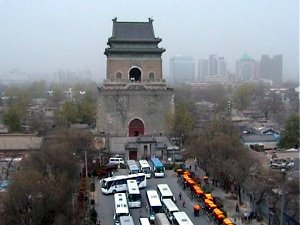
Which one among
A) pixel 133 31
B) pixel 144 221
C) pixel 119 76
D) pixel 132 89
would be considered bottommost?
pixel 144 221

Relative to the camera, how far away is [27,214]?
7957mm

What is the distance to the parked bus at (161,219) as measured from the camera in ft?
28.5

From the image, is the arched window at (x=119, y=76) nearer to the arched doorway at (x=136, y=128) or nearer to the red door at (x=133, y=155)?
the arched doorway at (x=136, y=128)

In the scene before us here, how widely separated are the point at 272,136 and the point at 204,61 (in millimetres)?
40020

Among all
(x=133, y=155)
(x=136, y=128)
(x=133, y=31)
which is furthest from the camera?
(x=133, y=31)

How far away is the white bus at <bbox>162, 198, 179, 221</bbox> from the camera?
30.4ft

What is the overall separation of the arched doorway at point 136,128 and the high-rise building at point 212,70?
3391 cm

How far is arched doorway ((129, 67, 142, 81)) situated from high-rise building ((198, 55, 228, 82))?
109 ft

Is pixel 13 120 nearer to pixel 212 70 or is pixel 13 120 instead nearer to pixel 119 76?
pixel 119 76

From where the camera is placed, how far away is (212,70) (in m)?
55.8

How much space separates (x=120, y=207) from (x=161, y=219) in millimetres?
1097

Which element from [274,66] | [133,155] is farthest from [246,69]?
[133,155]

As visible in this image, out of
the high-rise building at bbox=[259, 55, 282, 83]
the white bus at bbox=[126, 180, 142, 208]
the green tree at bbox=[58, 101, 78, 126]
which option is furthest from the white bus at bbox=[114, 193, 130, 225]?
the green tree at bbox=[58, 101, 78, 126]

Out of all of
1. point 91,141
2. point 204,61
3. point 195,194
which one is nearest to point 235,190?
point 195,194
